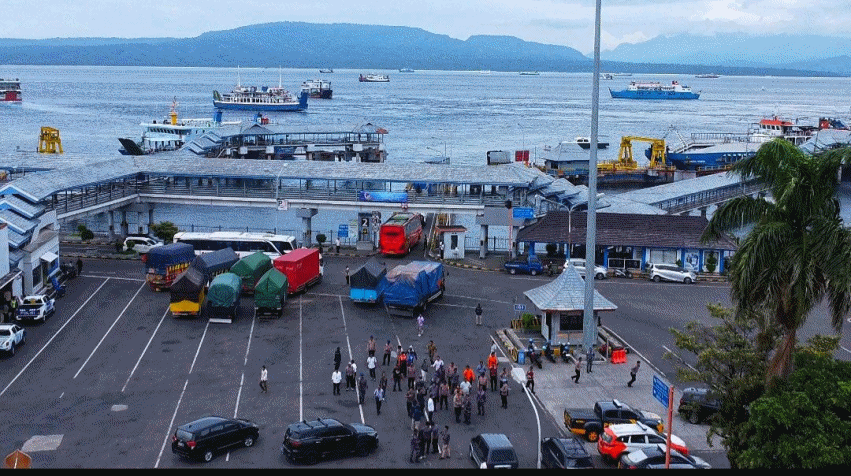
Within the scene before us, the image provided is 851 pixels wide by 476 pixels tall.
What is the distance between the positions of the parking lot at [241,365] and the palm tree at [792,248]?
636 centimetres

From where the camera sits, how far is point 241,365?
2814cm

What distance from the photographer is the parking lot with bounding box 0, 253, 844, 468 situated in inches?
854

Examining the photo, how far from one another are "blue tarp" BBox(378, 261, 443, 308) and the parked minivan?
13745 millimetres

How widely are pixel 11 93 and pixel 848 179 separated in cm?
15887

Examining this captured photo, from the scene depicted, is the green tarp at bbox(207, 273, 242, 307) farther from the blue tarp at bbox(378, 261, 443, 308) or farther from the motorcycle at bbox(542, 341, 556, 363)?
the motorcycle at bbox(542, 341, 556, 363)

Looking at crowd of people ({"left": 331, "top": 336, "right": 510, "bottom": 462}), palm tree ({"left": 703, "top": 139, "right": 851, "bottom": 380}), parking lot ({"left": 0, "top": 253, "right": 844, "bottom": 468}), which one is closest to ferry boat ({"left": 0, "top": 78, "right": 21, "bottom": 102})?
parking lot ({"left": 0, "top": 253, "right": 844, "bottom": 468})

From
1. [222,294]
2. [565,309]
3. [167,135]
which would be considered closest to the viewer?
[565,309]

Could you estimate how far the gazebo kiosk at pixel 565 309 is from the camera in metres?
30.6

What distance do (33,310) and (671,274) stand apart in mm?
25750

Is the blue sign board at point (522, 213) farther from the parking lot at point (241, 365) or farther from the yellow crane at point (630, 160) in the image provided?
the yellow crane at point (630, 160)

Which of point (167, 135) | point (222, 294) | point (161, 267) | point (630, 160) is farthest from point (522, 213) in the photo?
point (167, 135)

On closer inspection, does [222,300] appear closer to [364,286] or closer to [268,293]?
[268,293]

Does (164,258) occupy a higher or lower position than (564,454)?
higher

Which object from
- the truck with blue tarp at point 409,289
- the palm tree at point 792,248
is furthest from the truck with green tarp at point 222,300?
the palm tree at point 792,248
